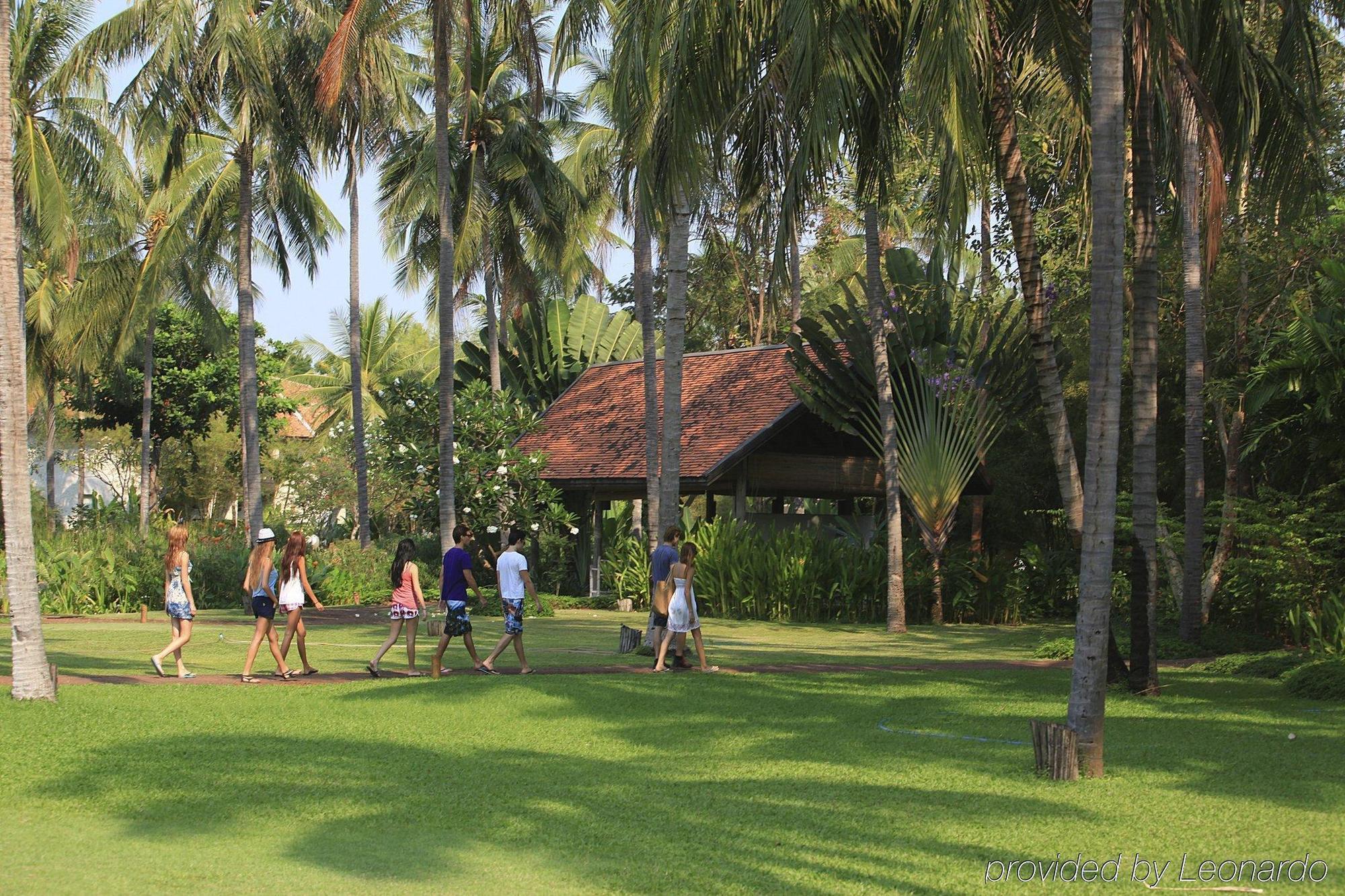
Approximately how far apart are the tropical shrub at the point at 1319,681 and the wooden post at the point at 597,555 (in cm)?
1832

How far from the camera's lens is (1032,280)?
13.1m

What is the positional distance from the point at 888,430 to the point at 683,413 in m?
7.35

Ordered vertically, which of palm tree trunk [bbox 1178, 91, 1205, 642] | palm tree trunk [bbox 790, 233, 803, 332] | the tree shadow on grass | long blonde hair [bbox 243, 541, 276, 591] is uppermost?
palm tree trunk [bbox 790, 233, 803, 332]

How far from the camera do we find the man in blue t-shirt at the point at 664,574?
15211 millimetres

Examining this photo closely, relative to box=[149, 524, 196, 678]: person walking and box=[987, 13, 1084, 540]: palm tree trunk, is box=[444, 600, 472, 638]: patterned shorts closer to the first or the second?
box=[149, 524, 196, 678]: person walking

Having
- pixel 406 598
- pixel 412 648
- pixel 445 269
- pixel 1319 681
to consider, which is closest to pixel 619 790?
pixel 406 598

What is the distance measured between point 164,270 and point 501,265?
8.16 metres

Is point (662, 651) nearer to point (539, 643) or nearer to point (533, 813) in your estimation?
point (539, 643)

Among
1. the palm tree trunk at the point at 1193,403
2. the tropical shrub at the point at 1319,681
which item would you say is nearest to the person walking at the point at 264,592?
the tropical shrub at the point at 1319,681

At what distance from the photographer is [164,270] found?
3067 centimetres

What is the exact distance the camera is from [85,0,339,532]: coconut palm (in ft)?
81.5

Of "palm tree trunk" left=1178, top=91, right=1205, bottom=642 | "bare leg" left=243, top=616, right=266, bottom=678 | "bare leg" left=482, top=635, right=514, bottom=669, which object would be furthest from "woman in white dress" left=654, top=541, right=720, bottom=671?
"palm tree trunk" left=1178, top=91, right=1205, bottom=642

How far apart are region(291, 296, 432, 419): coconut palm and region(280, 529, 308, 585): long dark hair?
125ft

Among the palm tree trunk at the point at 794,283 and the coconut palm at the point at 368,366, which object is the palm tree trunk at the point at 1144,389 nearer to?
the palm tree trunk at the point at 794,283
